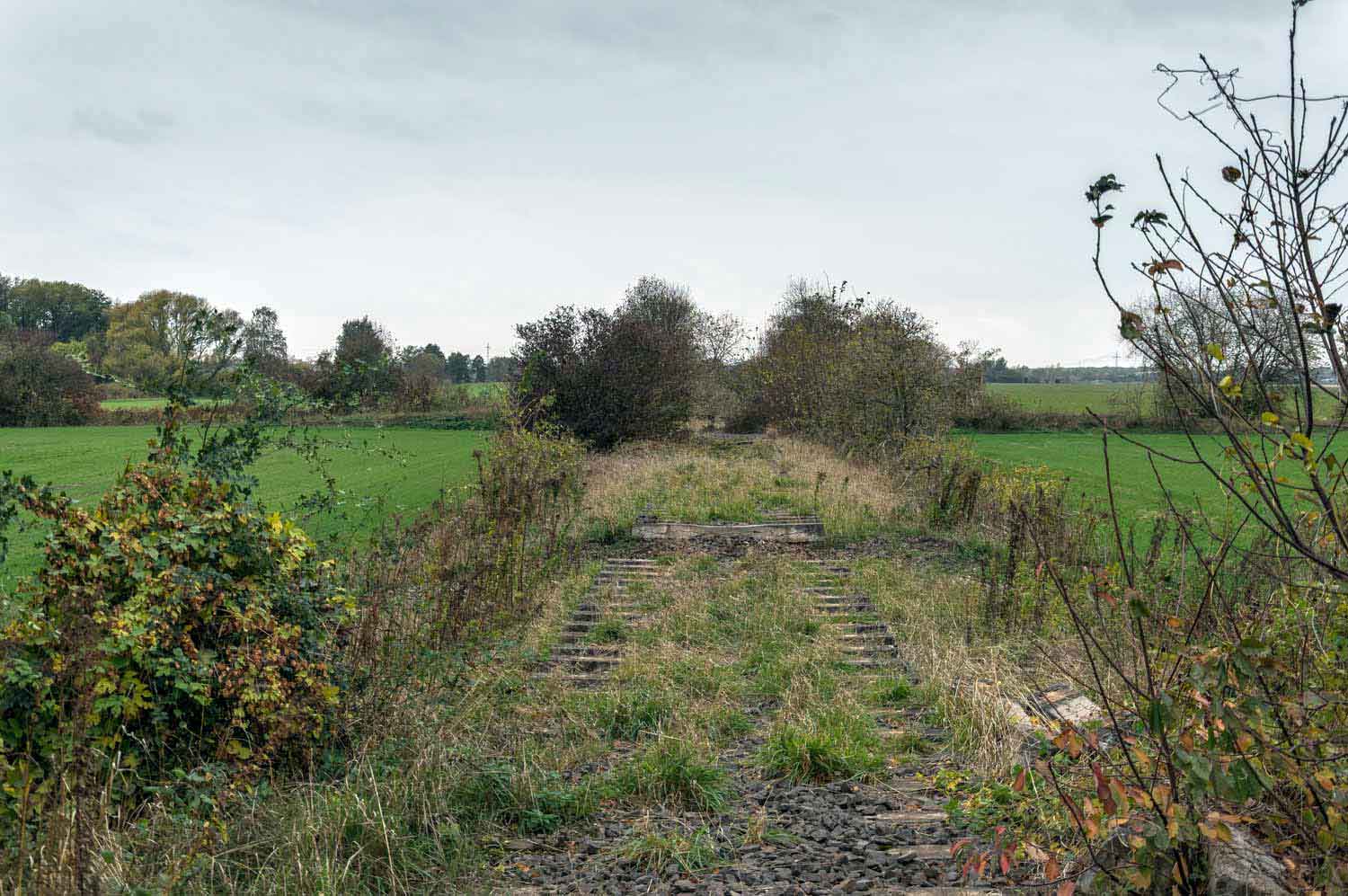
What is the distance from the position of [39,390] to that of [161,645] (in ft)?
147

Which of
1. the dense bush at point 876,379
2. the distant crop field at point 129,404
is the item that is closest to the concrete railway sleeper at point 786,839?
the dense bush at point 876,379

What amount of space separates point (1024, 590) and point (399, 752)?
5299 mm

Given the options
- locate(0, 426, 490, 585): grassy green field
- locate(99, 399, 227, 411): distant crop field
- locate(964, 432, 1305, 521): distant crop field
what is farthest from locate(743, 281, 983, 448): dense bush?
locate(99, 399, 227, 411): distant crop field

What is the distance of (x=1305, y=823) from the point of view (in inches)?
96.0

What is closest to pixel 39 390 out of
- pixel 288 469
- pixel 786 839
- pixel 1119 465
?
pixel 288 469

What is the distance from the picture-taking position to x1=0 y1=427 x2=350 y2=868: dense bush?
11.0ft

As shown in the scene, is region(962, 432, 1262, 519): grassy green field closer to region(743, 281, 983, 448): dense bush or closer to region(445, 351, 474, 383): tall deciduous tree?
region(743, 281, 983, 448): dense bush

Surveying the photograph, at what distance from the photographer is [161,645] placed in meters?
3.76

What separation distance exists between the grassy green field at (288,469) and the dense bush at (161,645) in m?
6.23

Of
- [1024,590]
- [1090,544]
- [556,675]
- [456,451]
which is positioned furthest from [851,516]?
[456,451]

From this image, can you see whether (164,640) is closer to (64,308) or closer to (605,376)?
(605,376)

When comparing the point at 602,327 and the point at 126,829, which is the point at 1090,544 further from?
the point at 602,327

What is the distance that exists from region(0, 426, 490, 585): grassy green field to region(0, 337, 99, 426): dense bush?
2.88m

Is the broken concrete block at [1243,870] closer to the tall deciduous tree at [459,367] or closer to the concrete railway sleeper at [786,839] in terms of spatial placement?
the concrete railway sleeper at [786,839]
